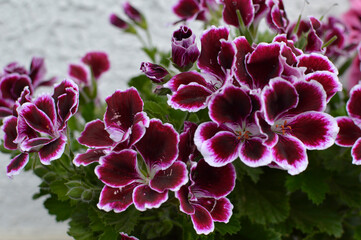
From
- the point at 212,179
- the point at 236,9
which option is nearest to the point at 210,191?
the point at 212,179

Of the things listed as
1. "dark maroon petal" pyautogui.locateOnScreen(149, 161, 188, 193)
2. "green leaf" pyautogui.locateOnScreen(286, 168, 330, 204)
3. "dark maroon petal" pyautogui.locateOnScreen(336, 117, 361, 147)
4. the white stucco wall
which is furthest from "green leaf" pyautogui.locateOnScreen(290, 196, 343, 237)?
the white stucco wall

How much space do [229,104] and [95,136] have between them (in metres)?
0.15

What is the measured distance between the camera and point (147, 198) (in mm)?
412

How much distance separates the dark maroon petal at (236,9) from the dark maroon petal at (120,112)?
163mm

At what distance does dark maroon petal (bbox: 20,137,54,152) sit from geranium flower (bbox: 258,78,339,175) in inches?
9.0

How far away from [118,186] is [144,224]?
15 cm

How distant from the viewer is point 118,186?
1.39 ft

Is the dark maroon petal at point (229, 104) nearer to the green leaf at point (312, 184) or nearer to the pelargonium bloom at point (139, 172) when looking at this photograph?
the pelargonium bloom at point (139, 172)

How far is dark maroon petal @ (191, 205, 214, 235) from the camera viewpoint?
41cm

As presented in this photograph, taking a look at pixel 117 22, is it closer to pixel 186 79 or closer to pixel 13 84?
pixel 13 84

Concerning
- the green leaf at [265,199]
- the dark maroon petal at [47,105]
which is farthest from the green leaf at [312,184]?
the dark maroon petal at [47,105]

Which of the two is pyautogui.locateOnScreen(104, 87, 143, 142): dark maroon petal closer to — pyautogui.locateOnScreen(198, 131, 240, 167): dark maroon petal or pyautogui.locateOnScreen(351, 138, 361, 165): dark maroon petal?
pyautogui.locateOnScreen(198, 131, 240, 167): dark maroon petal

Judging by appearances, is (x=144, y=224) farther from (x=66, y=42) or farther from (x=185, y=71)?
(x=66, y=42)

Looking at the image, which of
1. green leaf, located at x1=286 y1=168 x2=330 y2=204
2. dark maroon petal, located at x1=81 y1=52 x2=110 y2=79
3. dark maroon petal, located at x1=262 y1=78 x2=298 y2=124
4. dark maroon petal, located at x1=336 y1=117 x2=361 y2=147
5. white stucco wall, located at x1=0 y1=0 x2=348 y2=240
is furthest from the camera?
white stucco wall, located at x1=0 y1=0 x2=348 y2=240
